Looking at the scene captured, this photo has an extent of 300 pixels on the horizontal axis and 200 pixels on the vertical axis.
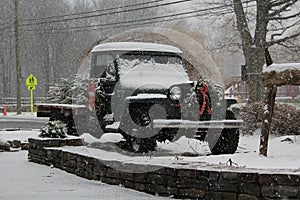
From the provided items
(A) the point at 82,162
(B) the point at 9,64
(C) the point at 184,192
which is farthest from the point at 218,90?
(B) the point at 9,64

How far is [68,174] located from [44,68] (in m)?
44.9

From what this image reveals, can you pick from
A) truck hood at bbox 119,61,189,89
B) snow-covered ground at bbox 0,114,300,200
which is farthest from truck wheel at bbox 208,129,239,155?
truck hood at bbox 119,61,189,89

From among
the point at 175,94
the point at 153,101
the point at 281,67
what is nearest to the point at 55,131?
the point at 153,101

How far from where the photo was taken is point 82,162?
8203 mm

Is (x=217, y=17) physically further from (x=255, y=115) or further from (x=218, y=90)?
(x=218, y=90)

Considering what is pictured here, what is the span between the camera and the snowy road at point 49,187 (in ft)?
21.8

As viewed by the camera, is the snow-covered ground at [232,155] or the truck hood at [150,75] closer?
the snow-covered ground at [232,155]

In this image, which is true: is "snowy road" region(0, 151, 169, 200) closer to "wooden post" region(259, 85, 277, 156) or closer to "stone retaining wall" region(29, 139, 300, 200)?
"stone retaining wall" region(29, 139, 300, 200)

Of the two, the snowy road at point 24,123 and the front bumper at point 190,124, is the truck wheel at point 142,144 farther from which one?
the snowy road at point 24,123

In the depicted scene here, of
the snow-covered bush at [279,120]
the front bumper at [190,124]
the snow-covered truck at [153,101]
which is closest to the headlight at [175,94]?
the snow-covered truck at [153,101]

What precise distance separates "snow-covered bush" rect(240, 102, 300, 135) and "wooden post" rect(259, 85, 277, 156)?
4.71m

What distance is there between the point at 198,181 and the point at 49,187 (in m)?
2.32

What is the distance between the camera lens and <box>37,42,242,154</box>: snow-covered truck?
9.41 meters

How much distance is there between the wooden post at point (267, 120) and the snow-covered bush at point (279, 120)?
15.5 feet
